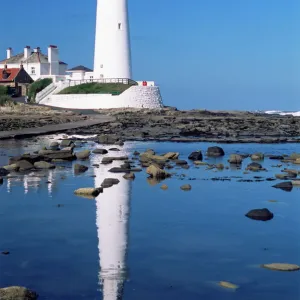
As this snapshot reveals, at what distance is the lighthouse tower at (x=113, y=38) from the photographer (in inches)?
1902

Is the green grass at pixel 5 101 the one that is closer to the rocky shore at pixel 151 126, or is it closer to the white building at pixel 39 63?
the rocky shore at pixel 151 126

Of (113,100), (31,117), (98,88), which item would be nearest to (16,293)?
(31,117)

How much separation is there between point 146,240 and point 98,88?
135 feet

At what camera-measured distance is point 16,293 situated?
18.8ft

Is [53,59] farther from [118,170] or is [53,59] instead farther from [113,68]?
[118,170]

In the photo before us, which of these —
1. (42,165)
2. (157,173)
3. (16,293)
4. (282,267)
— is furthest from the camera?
(42,165)

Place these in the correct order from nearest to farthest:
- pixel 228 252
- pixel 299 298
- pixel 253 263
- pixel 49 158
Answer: pixel 299 298 → pixel 253 263 → pixel 228 252 → pixel 49 158

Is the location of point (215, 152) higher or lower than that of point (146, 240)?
higher

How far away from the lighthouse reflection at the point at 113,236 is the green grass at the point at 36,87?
40419 mm

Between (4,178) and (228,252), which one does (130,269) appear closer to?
(228,252)

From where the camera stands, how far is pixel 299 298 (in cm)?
602

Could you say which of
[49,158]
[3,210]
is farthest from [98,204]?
[49,158]

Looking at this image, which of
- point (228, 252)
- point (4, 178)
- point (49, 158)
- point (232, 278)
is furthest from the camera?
point (49, 158)

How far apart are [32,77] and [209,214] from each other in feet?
167
